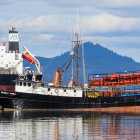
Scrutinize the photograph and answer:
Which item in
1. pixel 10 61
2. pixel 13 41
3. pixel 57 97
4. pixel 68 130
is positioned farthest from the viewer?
pixel 13 41

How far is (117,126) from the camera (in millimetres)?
50125

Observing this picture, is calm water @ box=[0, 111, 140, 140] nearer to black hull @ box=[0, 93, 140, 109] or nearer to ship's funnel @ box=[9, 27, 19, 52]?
black hull @ box=[0, 93, 140, 109]

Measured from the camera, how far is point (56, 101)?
77125 mm

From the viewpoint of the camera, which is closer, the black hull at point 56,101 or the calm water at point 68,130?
the calm water at point 68,130

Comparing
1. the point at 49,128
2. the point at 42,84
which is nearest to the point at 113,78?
the point at 42,84

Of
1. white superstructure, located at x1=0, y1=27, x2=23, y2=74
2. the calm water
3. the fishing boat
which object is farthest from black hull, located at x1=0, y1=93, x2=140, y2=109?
white superstructure, located at x1=0, y1=27, x2=23, y2=74

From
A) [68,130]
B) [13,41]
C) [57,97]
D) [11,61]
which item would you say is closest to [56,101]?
[57,97]

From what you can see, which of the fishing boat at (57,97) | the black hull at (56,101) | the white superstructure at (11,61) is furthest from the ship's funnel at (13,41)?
the black hull at (56,101)

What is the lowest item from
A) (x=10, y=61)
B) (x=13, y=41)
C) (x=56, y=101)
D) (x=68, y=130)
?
(x=68, y=130)

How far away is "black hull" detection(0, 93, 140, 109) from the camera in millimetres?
76062

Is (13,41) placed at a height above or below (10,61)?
above

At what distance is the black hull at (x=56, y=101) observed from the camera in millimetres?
76062

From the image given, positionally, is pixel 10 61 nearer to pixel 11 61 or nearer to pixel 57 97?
pixel 11 61

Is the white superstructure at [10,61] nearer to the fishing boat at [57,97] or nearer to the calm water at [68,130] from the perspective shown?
the fishing boat at [57,97]
